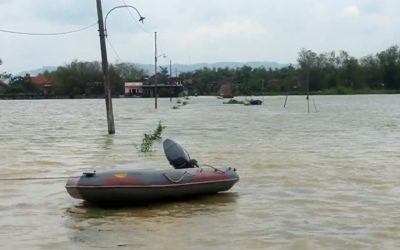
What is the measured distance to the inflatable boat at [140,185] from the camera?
10859 mm

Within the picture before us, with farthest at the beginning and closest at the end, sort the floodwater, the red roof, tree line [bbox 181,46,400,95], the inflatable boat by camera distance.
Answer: the red roof → tree line [bbox 181,46,400,95] → the inflatable boat → the floodwater

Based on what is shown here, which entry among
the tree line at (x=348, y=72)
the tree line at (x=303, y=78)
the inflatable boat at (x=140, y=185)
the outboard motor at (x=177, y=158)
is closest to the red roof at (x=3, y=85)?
the tree line at (x=303, y=78)

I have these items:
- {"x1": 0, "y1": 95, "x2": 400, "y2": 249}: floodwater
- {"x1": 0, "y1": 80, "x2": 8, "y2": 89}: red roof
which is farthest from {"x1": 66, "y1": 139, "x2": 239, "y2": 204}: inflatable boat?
{"x1": 0, "y1": 80, "x2": 8, "y2": 89}: red roof

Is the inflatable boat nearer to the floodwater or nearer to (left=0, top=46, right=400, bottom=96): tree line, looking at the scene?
the floodwater

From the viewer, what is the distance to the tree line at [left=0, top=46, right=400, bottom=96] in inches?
6624

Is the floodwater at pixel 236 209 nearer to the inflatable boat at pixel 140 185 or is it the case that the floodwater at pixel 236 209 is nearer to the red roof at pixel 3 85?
the inflatable boat at pixel 140 185

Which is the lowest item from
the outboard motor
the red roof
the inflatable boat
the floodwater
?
the red roof

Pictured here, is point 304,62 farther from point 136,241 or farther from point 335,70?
point 136,241

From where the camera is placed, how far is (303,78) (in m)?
173

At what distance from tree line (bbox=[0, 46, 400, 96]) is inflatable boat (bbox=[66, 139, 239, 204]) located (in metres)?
146

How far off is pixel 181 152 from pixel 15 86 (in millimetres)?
190548

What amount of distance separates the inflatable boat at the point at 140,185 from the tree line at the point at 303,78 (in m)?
146

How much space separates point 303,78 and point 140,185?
165m

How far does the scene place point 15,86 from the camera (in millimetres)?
194125
